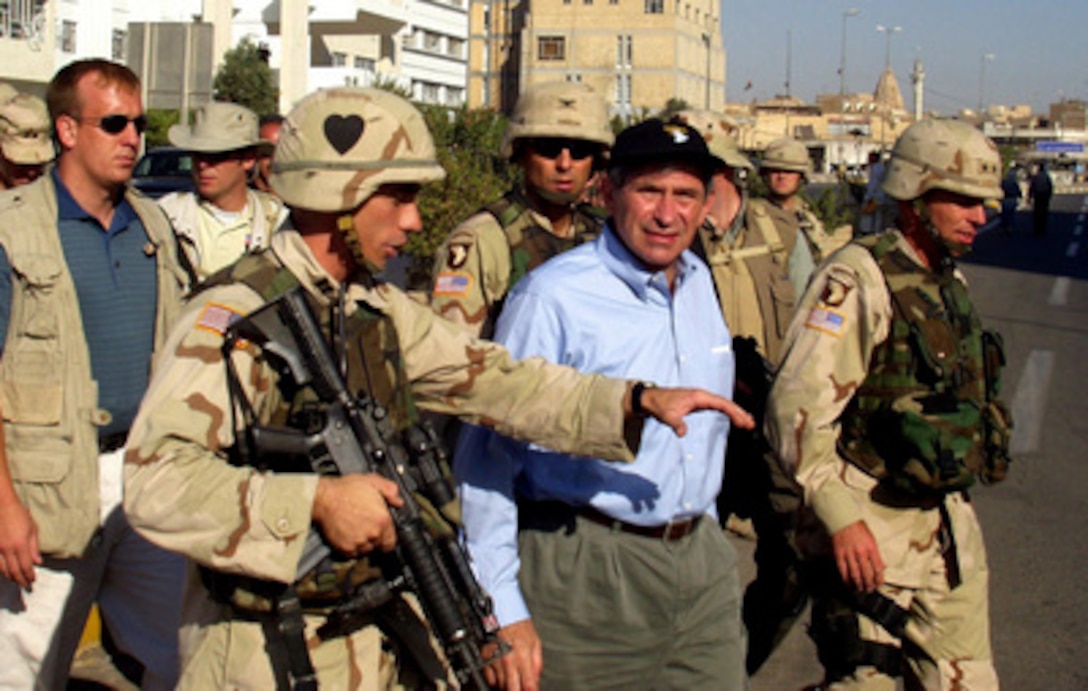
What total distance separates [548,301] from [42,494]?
59.4 inches

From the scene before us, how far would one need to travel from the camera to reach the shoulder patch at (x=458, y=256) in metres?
4.73

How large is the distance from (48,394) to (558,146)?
212 cm

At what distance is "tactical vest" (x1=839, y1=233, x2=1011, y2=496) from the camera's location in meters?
4.01

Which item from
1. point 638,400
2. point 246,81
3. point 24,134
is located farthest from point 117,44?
point 638,400

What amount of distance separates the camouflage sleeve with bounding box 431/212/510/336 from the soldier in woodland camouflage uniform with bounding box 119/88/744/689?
141 centimetres

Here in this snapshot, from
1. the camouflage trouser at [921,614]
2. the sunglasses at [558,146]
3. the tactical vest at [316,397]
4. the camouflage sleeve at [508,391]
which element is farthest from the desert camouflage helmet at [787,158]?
the tactical vest at [316,397]

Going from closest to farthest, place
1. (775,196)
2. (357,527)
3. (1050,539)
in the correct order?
1. (357,527)
2. (1050,539)
3. (775,196)

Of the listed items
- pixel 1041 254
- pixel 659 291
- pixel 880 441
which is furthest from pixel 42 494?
pixel 1041 254

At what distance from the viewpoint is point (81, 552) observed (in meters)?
3.89

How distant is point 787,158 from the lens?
29.5 feet

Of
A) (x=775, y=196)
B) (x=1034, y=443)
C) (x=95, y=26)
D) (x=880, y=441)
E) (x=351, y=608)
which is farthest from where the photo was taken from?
(x=95, y=26)

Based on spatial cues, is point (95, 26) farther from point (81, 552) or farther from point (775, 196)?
point (81, 552)

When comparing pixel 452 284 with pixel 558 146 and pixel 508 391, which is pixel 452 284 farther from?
pixel 508 391

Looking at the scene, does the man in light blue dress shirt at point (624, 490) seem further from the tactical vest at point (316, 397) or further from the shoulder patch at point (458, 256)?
the shoulder patch at point (458, 256)
